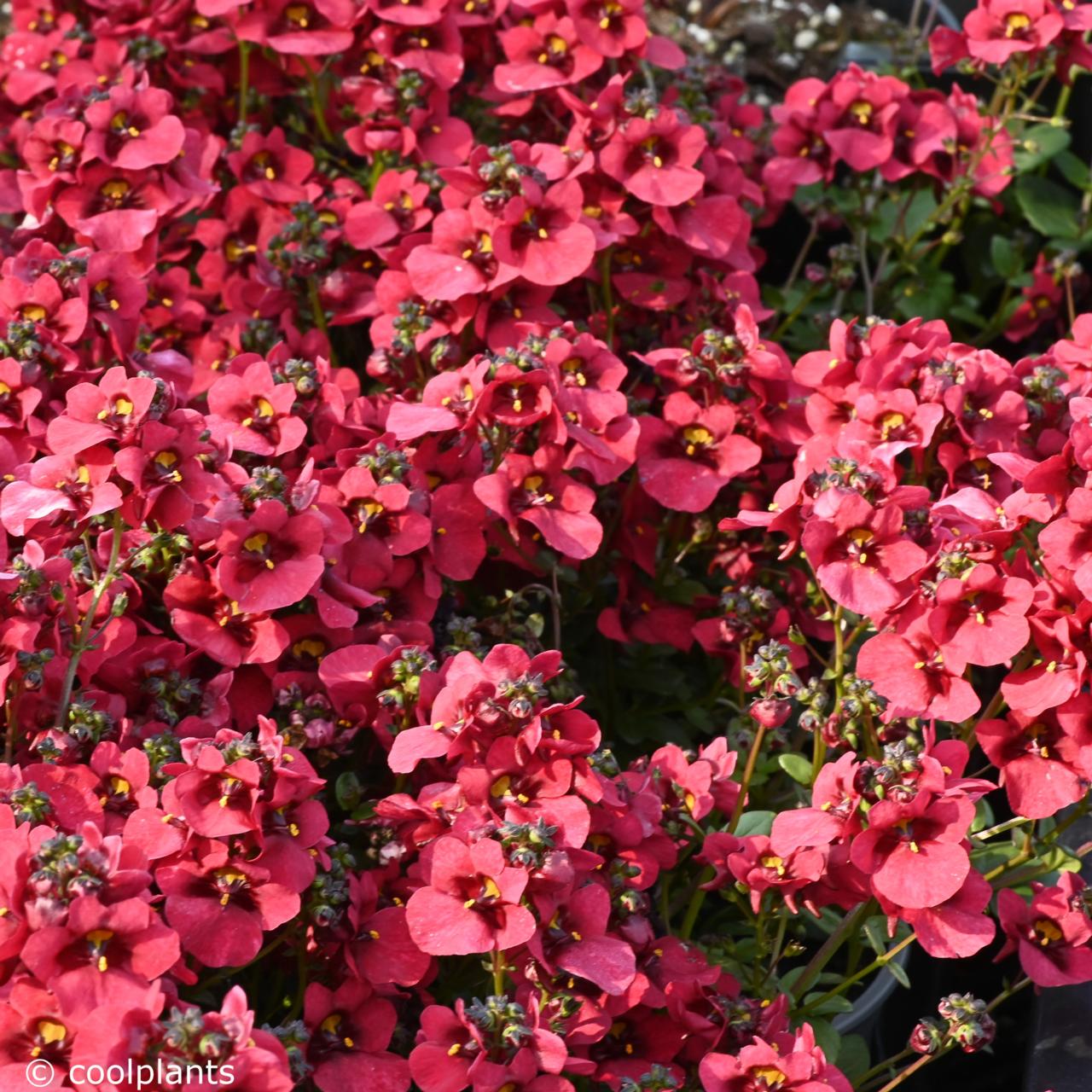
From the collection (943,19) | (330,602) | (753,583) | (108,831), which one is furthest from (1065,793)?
(943,19)

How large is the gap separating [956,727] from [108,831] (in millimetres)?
991

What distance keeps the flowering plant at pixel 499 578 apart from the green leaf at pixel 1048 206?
27cm

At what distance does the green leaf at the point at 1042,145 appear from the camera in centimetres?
281

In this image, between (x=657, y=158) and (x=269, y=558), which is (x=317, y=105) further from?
(x=269, y=558)

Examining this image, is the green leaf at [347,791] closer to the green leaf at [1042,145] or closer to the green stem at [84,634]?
the green stem at [84,634]

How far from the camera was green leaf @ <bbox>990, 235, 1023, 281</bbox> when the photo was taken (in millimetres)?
2789

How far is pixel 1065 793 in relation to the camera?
1.47 m

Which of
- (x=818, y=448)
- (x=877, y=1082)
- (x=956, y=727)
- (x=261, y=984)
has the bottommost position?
(x=877, y=1082)

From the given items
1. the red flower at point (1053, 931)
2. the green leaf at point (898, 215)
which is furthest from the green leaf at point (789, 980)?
the green leaf at point (898, 215)

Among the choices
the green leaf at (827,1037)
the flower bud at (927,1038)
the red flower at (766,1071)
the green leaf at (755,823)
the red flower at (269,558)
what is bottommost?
the green leaf at (827,1037)

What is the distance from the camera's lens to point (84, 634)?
1449 millimetres

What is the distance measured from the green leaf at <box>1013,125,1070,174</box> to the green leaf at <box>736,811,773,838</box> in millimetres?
1609

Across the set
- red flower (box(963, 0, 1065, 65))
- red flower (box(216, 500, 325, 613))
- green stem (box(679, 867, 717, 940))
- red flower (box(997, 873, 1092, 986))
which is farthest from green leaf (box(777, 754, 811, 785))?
red flower (box(963, 0, 1065, 65))

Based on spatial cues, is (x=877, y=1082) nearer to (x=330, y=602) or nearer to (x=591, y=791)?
(x=591, y=791)
